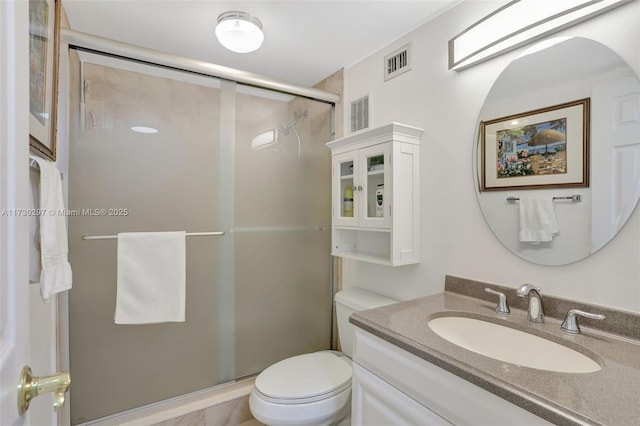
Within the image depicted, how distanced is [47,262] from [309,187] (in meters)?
1.48

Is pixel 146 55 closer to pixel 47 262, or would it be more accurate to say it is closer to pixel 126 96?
pixel 126 96

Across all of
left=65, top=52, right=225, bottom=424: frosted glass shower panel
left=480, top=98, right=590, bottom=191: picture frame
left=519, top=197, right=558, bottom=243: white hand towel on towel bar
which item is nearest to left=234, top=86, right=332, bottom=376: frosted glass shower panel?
left=65, top=52, right=225, bottom=424: frosted glass shower panel

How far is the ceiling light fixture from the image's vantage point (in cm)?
141

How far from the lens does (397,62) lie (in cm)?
167

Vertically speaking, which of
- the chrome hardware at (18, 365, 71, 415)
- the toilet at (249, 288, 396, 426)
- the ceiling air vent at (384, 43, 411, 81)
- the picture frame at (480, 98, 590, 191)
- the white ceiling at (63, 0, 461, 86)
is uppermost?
the white ceiling at (63, 0, 461, 86)

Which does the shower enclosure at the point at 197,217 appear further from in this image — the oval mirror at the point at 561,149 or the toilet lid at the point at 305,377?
the oval mirror at the point at 561,149

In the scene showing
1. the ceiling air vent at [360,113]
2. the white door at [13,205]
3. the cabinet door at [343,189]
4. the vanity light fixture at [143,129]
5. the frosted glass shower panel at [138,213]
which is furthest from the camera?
the ceiling air vent at [360,113]

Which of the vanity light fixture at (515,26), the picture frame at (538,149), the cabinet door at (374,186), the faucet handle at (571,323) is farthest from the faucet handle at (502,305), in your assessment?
the vanity light fixture at (515,26)

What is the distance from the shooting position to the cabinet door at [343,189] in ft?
5.78

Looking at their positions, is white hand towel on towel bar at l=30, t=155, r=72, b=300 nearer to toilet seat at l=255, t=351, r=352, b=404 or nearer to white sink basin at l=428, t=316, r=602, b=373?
toilet seat at l=255, t=351, r=352, b=404

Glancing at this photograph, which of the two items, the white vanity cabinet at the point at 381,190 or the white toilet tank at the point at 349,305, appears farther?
the white toilet tank at the point at 349,305

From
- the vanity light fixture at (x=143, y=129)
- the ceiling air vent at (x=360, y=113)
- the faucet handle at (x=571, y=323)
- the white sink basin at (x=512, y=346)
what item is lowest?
the white sink basin at (x=512, y=346)

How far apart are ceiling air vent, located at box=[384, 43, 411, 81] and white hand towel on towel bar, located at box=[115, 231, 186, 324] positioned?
4.76 ft

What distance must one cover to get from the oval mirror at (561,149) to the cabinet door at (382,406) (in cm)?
69
